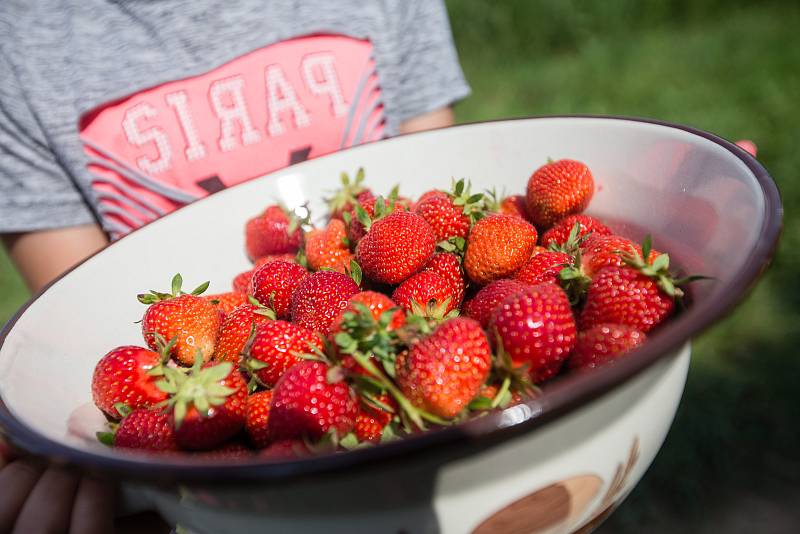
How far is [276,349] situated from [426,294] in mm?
172

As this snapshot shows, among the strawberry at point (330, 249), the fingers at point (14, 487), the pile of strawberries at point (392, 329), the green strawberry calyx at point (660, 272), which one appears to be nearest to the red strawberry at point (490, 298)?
the pile of strawberries at point (392, 329)

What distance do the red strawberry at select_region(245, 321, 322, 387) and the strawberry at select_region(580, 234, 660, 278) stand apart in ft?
0.97

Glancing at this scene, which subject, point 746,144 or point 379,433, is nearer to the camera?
point 379,433

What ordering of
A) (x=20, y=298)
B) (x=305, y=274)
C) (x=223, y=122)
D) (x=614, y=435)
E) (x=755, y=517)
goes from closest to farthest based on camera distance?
(x=614, y=435)
(x=305, y=274)
(x=223, y=122)
(x=755, y=517)
(x=20, y=298)

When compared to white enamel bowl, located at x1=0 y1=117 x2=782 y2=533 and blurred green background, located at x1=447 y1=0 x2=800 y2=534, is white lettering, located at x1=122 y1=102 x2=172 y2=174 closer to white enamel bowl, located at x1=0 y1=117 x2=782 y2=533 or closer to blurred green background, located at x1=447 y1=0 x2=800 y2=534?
white enamel bowl, located at x1=0 y1=117 x2=782 y2=533

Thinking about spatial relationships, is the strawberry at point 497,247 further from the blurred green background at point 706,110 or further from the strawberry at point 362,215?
the blurred green background at point 706,110

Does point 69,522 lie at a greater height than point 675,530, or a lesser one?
greater

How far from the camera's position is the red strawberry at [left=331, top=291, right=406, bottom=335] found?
0.62 m

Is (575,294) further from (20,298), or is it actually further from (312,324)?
(20,298)

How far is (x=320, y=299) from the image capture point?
0.71 metres

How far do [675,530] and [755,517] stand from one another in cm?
17

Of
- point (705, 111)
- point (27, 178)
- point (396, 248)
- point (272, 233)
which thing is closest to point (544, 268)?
point (396, 248)

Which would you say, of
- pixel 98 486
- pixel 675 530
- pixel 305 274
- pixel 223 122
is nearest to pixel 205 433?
pixel 98 486

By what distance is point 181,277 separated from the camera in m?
0.83
